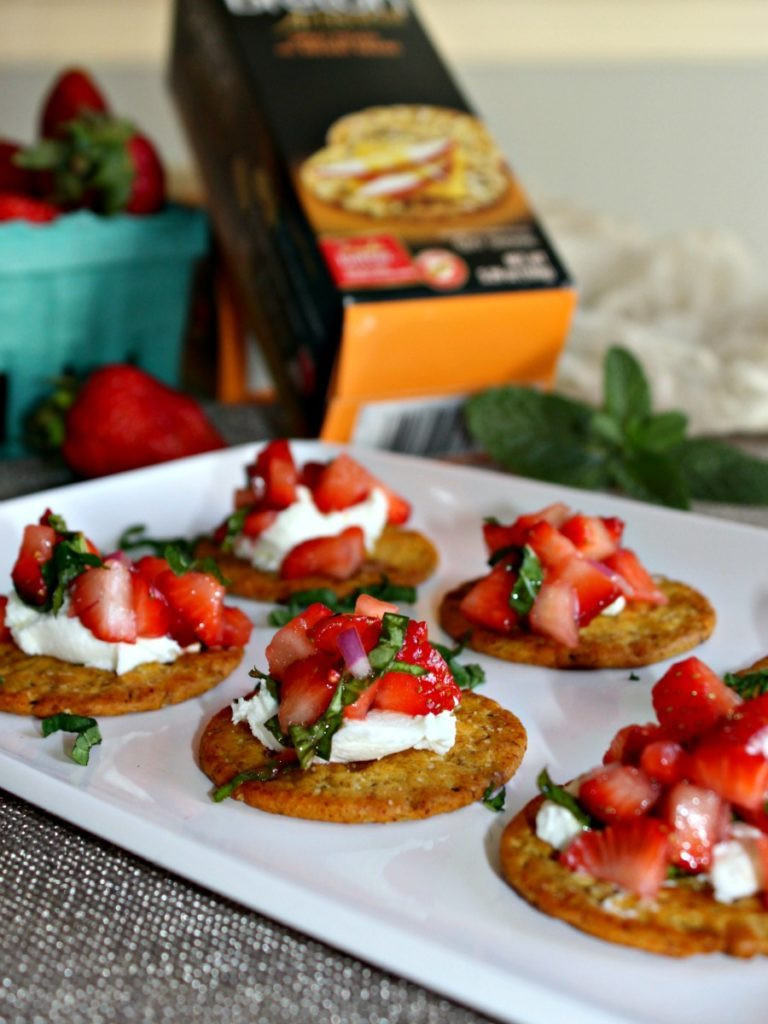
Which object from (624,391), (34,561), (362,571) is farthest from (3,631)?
(624,391)

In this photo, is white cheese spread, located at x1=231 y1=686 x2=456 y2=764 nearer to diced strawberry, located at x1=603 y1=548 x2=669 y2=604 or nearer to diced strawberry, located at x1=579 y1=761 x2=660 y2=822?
diced strawberry, located at x1=579 y1=761 x2=660 y2=822

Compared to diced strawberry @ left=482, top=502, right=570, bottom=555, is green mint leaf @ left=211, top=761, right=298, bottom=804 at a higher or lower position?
higher

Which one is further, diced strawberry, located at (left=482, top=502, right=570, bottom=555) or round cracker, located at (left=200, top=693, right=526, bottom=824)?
diced strawberry, located at (left=482, top=502, right=570, bottom=555)

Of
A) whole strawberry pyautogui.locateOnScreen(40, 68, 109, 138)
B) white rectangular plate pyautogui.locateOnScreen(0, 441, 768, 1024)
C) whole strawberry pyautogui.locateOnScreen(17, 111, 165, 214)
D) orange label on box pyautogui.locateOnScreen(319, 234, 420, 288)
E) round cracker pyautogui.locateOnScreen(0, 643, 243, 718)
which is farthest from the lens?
whole strawberry pyautogui.locateOnScreen(40, 68, 109, 138)

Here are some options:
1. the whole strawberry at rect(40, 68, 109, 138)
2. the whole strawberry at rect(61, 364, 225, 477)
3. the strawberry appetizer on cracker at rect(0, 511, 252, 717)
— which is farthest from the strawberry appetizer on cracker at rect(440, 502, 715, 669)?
the whole strawberry at rect(40, 68, 109, 138)

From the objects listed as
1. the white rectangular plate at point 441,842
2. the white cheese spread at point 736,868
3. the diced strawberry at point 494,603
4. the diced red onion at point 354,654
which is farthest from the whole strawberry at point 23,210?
the white cheese spread at point 736,868

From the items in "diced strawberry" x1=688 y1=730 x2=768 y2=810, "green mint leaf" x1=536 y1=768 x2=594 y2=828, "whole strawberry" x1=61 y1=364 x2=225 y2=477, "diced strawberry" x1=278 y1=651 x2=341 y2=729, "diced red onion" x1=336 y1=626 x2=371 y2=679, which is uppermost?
"diced strawberry" x1=688 y1=730 x2=768 y2=810
